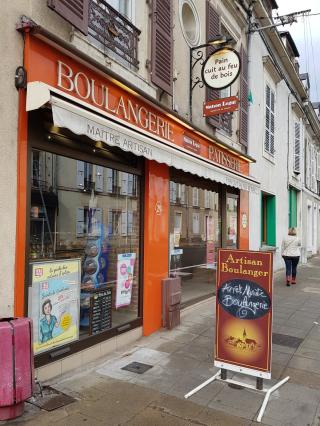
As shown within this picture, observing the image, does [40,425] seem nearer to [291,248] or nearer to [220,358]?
[220,358]

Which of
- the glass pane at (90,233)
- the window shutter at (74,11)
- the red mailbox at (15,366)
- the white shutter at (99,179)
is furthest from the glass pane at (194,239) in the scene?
the red mailbox at (15,366)

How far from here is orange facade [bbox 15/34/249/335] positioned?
3.95 meters

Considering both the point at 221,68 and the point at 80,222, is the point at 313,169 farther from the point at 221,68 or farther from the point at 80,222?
the point at 80,222

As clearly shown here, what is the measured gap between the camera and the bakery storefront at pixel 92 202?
13.3ft

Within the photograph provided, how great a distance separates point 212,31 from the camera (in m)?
8.44

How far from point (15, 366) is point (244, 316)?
226 cm

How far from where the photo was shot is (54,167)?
4.58 metres

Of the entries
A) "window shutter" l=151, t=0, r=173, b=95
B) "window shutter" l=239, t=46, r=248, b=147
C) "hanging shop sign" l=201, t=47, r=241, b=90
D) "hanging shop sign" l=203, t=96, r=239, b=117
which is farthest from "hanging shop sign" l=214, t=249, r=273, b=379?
"window shutter" l=239, t=46, r=248, b=147

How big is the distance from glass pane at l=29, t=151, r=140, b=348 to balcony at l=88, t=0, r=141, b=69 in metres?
1.57

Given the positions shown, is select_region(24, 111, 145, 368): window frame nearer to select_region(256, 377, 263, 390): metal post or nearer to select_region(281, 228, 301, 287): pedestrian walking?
select_region(256, 377, 263, 390): metal post

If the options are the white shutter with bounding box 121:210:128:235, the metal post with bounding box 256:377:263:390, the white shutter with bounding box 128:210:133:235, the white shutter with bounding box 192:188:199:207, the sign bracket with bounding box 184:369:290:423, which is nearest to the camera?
the sign bracket with bounding box 184:369:290:423

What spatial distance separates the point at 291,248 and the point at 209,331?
17.8 feet

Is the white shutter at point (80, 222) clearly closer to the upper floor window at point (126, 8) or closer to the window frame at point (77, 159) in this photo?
the window frame at point (77, 159)

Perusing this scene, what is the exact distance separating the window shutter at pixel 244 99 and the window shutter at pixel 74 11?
634cm
